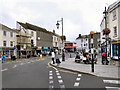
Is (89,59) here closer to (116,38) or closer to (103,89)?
(116,38)

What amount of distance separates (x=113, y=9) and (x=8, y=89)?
1861 cm

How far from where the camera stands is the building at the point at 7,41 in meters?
30.0

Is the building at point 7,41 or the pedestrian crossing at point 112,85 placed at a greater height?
the building at point 7,41

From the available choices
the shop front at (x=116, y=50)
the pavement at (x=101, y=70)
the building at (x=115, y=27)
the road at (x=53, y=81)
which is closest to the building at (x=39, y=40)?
the shop front at (x=116, y=50)

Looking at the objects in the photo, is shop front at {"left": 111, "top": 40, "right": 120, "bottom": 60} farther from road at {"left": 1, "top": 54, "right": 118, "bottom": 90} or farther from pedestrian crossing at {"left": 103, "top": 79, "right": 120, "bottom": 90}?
pedestrian crossing at {"left": 103, "top": 79, "right": 120, "bottom": 90}

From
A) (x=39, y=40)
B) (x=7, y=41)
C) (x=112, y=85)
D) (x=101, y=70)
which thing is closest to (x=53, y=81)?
(x=112, y=85)

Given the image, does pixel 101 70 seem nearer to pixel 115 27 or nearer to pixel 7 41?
pixel 115 27

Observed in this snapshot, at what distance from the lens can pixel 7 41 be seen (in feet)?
104

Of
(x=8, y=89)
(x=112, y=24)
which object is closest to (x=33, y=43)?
(x=112, y=24)

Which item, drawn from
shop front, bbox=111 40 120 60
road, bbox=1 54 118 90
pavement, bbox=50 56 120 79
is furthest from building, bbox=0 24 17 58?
shop front, bbox=111 40 120 60

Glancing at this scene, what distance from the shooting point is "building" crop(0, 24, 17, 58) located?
30.0m

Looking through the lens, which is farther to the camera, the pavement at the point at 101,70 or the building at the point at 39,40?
the building at the point at 39,40

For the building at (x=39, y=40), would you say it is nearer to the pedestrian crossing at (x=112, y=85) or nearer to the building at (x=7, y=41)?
the building at (x=7, y=41)

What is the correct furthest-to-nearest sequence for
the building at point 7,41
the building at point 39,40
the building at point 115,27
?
the building at point 39,40 → the building at point 7,41 → the building at point 115,27
